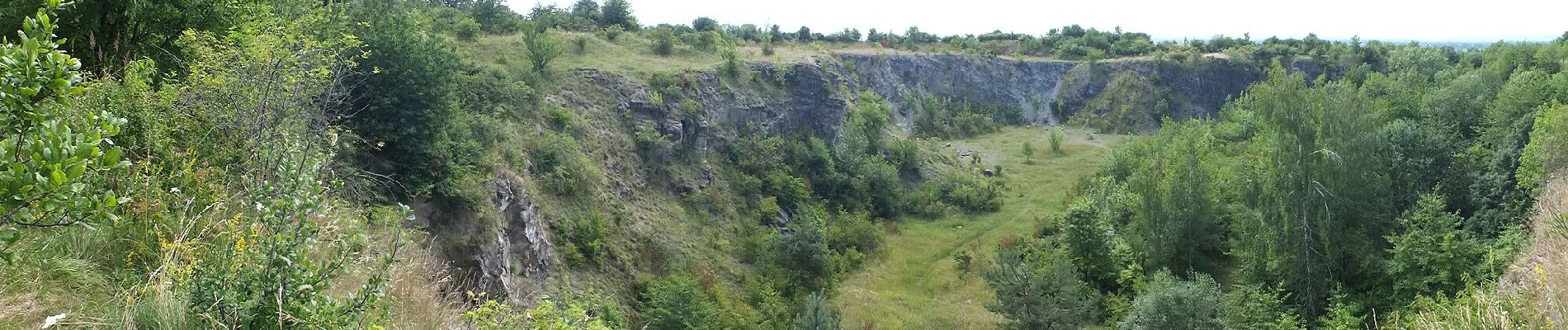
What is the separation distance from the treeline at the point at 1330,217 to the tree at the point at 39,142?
68.8ft

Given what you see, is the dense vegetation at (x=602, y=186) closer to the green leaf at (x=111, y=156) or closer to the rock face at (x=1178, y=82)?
the green leaf at (x=111, y=156)

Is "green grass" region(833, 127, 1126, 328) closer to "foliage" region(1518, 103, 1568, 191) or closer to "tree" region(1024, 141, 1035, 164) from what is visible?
"tree" region(1024, 141, 1035, 164)

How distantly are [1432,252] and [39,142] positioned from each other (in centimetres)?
2519

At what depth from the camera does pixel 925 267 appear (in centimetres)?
3225

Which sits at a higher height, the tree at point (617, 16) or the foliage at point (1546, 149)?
the tree at point (617, 16)

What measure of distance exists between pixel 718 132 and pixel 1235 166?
64.3 feet

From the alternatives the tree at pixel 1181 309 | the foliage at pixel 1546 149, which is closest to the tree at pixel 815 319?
the tree at pixel 1181 309

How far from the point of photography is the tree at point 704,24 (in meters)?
50.8

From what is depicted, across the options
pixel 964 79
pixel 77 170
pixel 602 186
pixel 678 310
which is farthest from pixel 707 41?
pixel 77 170

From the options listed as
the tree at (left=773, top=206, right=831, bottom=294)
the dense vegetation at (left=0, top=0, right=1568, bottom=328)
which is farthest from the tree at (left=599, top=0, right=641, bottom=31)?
the tree at (left=773, top=206, right=831, bottom=294)

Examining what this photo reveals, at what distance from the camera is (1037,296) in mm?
22359

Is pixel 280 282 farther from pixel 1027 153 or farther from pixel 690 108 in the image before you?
pixel 1027 153

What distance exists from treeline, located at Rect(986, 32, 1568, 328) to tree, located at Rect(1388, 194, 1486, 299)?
0.14ft

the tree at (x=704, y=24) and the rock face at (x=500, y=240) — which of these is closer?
the rock face at (x=500, y=240)
